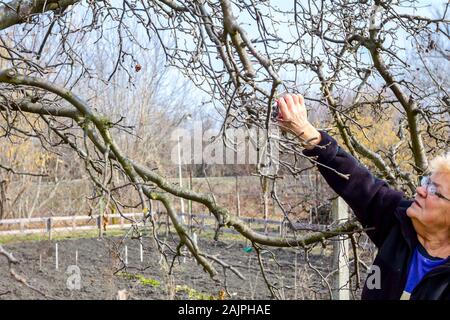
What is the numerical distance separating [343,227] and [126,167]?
1.21m

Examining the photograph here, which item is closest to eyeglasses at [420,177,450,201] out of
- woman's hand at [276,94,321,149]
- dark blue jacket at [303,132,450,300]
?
dark blue jacket at [303,132,450,300]

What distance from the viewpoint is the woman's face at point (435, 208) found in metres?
1.90

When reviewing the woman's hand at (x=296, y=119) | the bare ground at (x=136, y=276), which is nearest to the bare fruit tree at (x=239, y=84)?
the woman's hand at (x=296, y=119)

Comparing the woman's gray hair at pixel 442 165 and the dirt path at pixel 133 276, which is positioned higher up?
the woman's gray hair at pixel 442 165

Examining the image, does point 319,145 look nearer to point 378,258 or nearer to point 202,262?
point 378,258

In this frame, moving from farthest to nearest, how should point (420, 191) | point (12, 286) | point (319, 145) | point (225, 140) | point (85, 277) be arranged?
1. point (85, 277)
2. point (12, 286)
3. point (225, 140)
4. point (319, 145)
5. point (420, 191)

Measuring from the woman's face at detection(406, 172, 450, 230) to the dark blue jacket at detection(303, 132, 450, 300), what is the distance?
0.23 feet

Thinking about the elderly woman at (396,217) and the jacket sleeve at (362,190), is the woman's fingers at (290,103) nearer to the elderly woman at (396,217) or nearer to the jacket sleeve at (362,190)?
the elderly woman at (396,217)

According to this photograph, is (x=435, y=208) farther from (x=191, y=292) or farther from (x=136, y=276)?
(x=136, y=276)

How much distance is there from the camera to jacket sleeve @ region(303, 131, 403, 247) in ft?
6.77

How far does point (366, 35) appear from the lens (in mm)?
3949

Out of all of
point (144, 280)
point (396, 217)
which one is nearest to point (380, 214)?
point (396, 217)

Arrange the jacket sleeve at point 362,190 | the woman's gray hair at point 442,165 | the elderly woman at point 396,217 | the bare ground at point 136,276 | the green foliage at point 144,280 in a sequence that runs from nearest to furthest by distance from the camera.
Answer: the elderly woman at point 396,217 → the woman's gray hair at point 442,165 → the jacket sleeve at point 362,190 → the bare ground at point 136,276 → the green foliage at point 144,280
